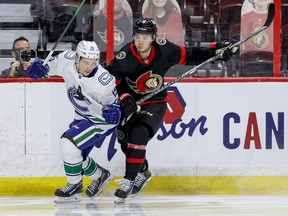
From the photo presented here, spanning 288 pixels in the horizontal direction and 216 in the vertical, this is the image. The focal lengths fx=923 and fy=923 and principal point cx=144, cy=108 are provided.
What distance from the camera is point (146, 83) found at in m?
5.55

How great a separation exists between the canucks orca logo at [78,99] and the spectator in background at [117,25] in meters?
0.68

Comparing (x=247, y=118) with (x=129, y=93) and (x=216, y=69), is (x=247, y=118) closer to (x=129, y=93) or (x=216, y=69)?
(x=216, y=69)

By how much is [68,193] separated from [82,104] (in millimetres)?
534

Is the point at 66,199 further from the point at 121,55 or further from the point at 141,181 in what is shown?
the point at 121,55

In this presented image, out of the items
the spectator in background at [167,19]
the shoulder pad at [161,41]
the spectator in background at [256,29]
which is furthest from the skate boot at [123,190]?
the spectator in background at [256,29]

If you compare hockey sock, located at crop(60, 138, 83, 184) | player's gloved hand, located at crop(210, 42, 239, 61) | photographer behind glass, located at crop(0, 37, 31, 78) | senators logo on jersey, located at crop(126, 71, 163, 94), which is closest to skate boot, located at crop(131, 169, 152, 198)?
hockey sock, located at crop(60, 138, 83, 184)

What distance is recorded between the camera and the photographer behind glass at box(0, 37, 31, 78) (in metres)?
5.85

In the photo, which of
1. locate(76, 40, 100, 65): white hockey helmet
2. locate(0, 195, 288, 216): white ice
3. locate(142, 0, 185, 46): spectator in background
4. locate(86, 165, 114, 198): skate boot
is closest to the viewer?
locate(0, 195, 288, 216): white ice

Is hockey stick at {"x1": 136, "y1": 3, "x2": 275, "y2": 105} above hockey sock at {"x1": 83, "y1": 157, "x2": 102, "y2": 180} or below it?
above

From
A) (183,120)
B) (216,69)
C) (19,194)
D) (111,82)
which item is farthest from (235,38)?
(19,194)

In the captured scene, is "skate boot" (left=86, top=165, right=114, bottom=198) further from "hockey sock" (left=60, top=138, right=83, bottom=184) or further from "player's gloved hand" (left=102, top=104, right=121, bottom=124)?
"player's gloved hand" (left=102, top=104, right=121, bottom=124)

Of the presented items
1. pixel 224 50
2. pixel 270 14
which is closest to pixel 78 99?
pixel 224 50

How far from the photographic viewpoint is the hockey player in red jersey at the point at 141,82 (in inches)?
212

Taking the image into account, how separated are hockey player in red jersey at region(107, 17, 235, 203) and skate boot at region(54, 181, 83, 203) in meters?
0.25
